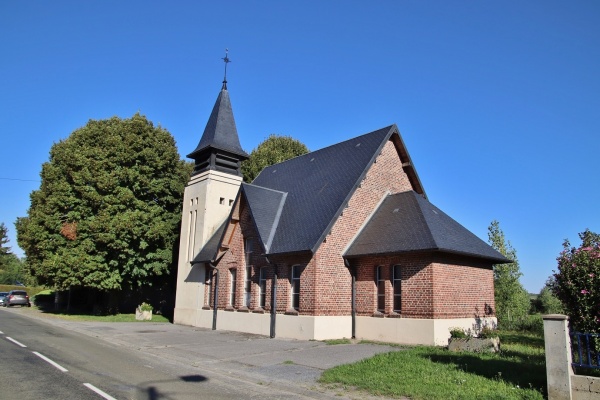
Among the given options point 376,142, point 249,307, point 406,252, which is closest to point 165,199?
point 249,307

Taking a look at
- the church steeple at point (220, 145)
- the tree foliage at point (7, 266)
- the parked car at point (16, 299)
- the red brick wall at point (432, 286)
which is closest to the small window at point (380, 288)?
the red brick wall at point (432, 286)

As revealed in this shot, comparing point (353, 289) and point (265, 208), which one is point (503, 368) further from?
point (265, 208)

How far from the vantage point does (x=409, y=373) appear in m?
9.54

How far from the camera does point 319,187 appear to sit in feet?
69.1

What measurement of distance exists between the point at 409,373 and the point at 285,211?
490 inches

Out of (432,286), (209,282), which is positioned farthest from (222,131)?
(432,286)

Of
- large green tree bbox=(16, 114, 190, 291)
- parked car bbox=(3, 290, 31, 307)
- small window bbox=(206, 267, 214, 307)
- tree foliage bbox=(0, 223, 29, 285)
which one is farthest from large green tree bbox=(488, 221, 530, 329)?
tree foliage bbox=(0, 223, 29, 285)

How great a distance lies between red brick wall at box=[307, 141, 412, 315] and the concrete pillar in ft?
32.4

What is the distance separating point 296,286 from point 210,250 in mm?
7237

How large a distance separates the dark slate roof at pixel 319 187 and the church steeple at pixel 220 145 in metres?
3.21

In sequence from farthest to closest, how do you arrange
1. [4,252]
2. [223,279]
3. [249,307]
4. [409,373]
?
[4,252] < [223,279] < [249,307] < [409,373]

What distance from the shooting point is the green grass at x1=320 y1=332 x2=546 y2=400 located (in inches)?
311

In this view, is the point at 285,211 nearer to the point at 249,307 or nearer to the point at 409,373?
the point at 249,307

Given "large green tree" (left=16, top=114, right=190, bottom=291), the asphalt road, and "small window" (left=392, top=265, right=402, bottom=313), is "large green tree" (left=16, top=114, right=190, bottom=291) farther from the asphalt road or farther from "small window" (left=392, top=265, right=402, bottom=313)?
"small window" (left=392, top=265, right=402, bottom=313)
